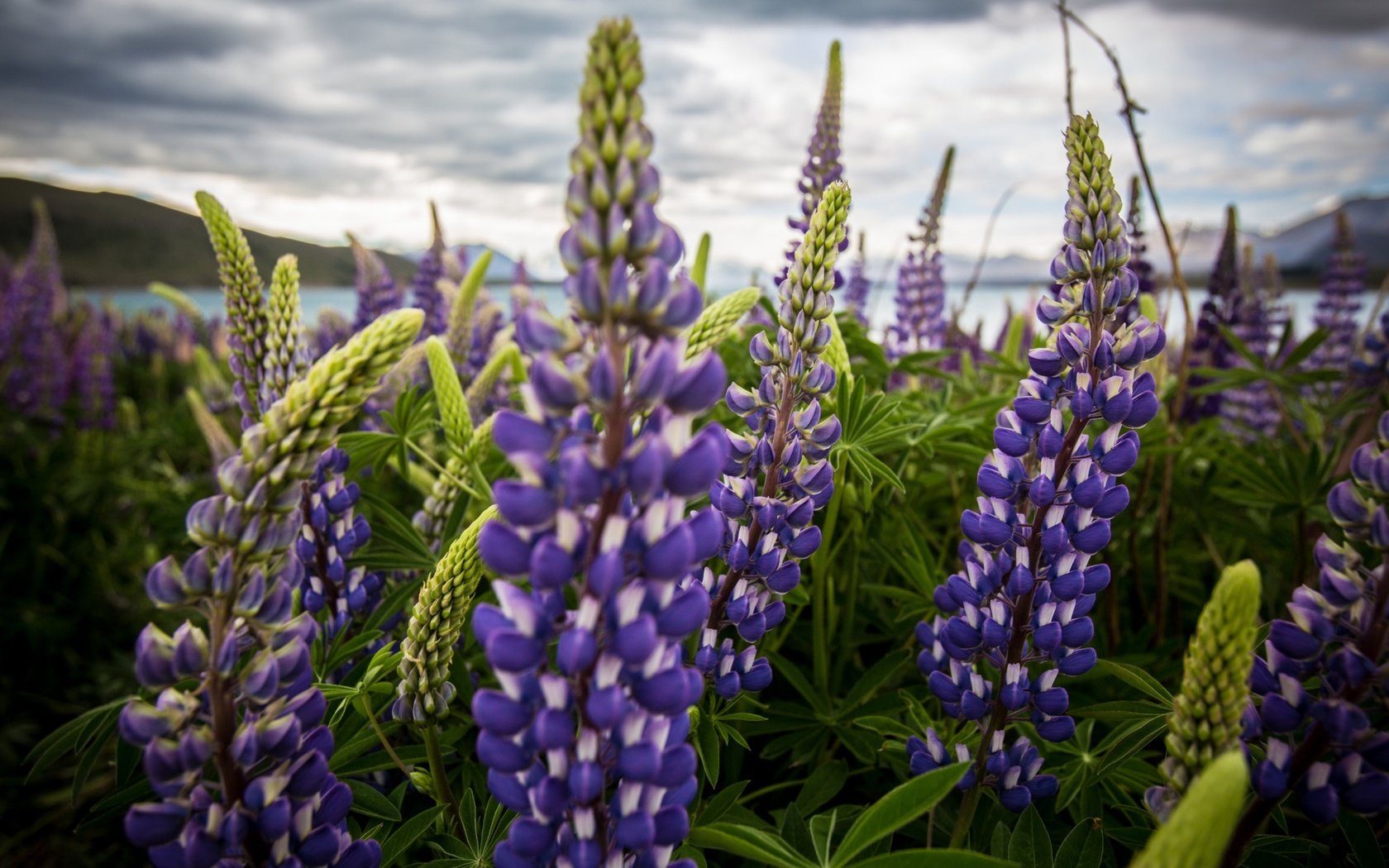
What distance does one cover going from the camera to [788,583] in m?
1.45

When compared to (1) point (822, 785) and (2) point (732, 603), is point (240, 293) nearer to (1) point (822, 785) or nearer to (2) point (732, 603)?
(2) point (732, 603)

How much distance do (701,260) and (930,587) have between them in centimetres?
159

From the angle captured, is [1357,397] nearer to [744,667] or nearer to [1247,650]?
[1247,650]

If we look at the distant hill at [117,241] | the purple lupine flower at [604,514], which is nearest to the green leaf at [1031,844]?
the purple lupine flower at [604,514]

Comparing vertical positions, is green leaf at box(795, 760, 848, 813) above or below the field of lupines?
below

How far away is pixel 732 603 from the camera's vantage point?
4.74ft

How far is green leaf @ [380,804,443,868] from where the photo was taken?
1.31 meters

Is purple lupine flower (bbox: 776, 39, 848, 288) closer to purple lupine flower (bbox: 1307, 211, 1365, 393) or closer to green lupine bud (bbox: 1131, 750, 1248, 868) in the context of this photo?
green lupine bud (bbox: 1131, 750, 1248, 868)

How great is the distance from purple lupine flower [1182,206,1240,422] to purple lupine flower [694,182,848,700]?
2.97m

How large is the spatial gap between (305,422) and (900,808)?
982 millimetres

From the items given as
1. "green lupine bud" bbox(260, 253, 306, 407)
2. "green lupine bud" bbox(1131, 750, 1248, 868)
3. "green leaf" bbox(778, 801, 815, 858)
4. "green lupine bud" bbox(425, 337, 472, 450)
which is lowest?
"green leaf" bbox(778, 801, 815, 858)

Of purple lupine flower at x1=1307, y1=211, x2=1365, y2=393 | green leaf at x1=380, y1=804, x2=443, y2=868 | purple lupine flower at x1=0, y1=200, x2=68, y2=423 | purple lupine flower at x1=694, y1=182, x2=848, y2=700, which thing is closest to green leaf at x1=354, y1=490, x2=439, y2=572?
green leaf at x1=380, y1=804, x2=443, y2=868

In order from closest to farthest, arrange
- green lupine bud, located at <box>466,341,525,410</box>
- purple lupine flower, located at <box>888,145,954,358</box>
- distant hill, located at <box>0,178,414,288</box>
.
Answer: green lupine bud, located at <box>466,341,525,410</box>, purple lupine flower, located at <box>888,145,954,358</box>, distant hill, located at <box>0,178,414,288</box>

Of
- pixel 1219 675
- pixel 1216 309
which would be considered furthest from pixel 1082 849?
pixel 1216 309
